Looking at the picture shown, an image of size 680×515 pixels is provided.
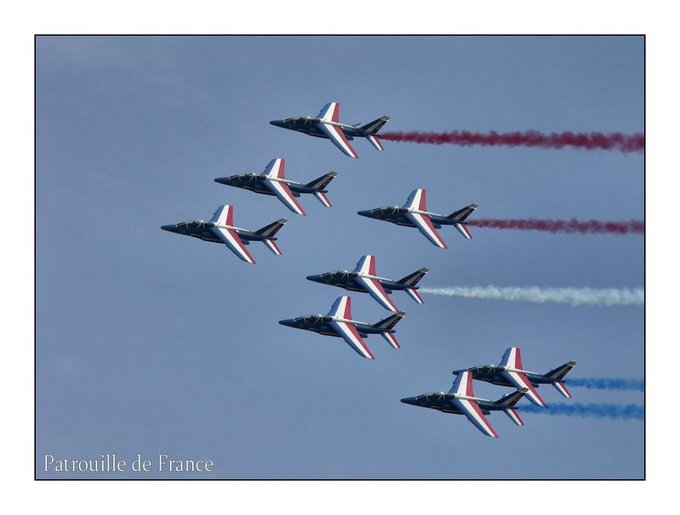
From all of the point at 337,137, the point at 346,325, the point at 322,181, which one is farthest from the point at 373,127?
the point at 346,325

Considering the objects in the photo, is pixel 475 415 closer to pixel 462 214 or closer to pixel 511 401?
pixel 511 401

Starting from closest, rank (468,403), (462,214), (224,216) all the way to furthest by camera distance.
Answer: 1. (468,403)
2. (462,214)
3. (224,216)

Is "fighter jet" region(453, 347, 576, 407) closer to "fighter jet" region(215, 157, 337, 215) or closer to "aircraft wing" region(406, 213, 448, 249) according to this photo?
"aircraft wing" region(406, 213, 448, 249)

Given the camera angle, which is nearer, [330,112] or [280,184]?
[280,184]

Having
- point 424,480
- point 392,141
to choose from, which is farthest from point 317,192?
point 424,480

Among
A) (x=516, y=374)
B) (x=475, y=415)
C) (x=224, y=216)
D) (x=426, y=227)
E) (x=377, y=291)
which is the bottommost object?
(x=475, y=415)

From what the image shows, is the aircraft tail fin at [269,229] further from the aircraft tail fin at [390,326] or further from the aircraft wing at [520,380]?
the aircraft wing at [520,380]

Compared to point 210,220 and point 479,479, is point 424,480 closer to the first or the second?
point 479,479
